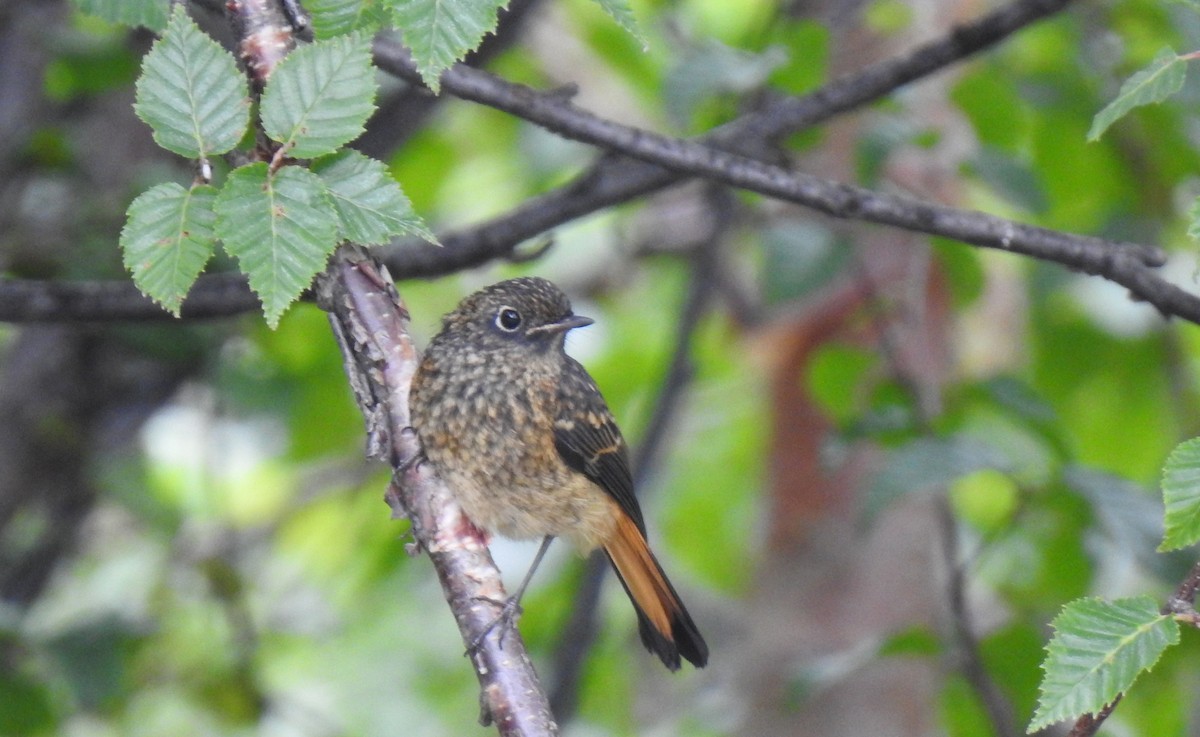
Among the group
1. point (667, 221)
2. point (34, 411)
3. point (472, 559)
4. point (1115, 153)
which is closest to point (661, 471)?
point (667, 221)

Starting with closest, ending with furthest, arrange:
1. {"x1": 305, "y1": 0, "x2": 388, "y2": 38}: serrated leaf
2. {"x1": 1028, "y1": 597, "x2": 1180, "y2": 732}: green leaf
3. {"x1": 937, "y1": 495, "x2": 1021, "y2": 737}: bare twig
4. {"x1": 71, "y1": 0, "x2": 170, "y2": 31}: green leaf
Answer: {"x1": 1028, "y1": 597, "x2": 1180, "y2": 732}: green leaf
{"x1": 305, "y1": 0, "x2": 388, "y2": 38}: serrated leaf
{"x1": 71, "y1": 0, "x2": 170, "y2": 31}: green leaf
{"x1": 937, "y1": 495, "x2": 1021, "y2": 737}: bare twig

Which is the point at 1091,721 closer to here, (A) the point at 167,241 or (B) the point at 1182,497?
(B) the point at 1182,497

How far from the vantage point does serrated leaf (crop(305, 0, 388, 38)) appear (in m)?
2.21

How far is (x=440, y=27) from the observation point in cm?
202

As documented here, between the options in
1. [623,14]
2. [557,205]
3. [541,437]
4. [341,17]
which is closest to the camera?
[623,14]

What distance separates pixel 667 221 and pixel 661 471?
1371 mm

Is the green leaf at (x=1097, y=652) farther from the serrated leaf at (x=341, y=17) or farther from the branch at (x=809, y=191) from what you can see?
the serrated leaf at (x=341, y=17)

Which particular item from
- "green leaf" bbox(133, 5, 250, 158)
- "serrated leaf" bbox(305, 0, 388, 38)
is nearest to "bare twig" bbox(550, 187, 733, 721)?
"serrated leaf" bbox(305, 0, 388, 38)

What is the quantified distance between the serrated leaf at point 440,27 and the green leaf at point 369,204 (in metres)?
0.17

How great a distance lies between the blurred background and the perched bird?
1.23 feet

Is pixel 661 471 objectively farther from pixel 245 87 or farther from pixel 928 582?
pixel 245 87

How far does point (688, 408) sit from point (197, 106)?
5.40 meters

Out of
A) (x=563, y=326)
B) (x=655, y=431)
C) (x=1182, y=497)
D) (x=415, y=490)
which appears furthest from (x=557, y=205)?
(x=655, y=431)

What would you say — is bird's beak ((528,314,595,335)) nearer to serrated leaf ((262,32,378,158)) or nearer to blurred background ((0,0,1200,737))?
blurred background ((0,0,1200,737))
